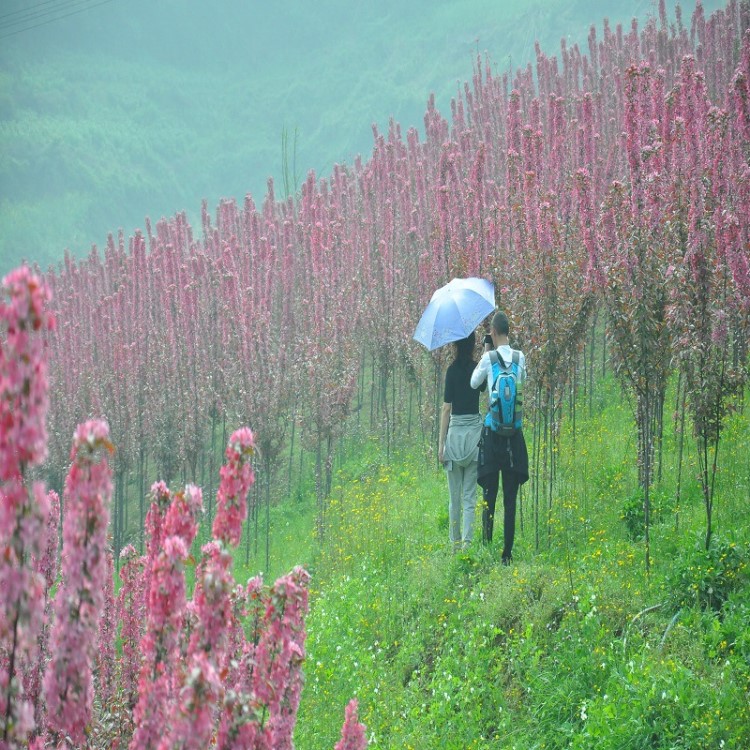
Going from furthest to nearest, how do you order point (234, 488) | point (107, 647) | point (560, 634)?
point (560, 634), point (107, 647), point (234, 488)

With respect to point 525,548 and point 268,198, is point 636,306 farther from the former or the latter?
point 268,198

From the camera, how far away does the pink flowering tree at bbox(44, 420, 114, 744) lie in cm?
220

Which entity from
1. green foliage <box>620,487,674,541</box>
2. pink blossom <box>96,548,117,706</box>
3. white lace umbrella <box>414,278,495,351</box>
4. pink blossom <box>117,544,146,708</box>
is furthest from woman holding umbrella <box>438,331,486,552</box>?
pink blossom <box>117,544,146,708</box>

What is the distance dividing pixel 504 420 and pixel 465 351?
42.1 inches

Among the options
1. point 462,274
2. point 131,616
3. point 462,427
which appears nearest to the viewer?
point 131,616

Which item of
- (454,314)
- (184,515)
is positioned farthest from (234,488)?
(454,314)

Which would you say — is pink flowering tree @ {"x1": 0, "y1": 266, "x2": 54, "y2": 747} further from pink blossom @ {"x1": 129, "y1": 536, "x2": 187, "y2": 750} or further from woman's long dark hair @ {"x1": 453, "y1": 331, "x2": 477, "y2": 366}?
woman's long dark hair @ {"x1": 453, "y1": 331, "x2": 477, "y2": 366}

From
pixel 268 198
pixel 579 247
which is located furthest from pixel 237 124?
pixel 579 247

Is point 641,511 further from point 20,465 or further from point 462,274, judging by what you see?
point 20,465

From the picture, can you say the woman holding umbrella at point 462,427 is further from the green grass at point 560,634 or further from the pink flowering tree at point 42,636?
the pink flowering tree at point 42,636

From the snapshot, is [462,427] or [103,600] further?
[462,427]

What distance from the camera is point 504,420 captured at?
8648 millimetres

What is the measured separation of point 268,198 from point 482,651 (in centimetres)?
2179

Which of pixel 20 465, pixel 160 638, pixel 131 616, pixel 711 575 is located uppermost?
pixel 20 465
